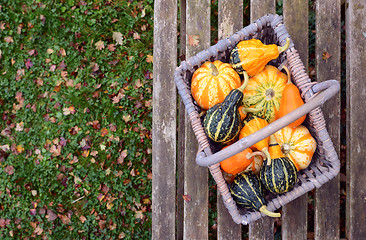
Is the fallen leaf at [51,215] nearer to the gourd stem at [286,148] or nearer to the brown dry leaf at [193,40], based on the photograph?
the brown dry leaf at [193,40]

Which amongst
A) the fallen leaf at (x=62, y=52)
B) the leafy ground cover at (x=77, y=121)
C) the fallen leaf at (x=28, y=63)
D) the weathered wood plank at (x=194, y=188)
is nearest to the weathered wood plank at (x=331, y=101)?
the weathered wood plank at (x=194, y=188)

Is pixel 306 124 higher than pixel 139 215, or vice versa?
pixel 306 124

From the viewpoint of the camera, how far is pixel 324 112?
7.09 ft

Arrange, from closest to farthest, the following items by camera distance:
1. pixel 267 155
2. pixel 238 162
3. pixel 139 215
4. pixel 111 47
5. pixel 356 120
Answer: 1. pixel 267 155
2. pixel 238 162
3. pixel 356 120
4. pixel 139 215
5. pixel 111 47

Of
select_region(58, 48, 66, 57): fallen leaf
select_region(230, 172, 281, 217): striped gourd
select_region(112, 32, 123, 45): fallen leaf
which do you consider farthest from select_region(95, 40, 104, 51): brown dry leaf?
select_region(230, 172, 281, 217): striped gourd

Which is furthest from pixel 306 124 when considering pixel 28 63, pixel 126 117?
pixel 28 63

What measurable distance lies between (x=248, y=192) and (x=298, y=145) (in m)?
0.47

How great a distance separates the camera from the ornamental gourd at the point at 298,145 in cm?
179

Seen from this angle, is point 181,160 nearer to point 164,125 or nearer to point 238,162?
Result: point 164,125

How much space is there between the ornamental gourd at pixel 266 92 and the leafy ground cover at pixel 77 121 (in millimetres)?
1560

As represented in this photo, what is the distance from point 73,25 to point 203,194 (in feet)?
8.65

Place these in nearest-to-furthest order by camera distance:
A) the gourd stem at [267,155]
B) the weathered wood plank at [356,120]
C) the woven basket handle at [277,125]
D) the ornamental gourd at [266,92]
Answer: the woven basket handle at [277,125] → the gourd stem at [267,155] → the ornamental gourd at [266,92] → the weathered wood plank at [356,120]

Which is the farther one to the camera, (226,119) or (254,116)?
(254,116)

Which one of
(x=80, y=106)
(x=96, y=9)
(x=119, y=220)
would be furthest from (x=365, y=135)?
(x=96, y=9)
